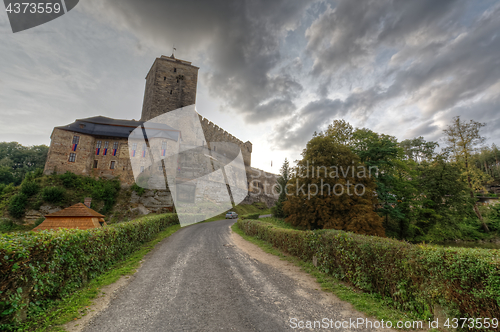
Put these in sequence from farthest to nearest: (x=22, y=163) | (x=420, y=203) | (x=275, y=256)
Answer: (x=22, y=163) < (x=420, y=203) < (x=275, y=256)

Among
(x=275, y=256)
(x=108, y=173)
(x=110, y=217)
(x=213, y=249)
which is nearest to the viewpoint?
(x=275, y=256)

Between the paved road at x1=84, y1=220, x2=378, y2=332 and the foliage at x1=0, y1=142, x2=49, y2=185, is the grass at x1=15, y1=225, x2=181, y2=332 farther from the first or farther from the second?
the foliage at x1=0, y1=142, x2=49, y2=185

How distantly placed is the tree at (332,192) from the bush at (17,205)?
32.5m

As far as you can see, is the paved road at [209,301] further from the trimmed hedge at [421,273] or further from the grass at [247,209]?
the grass at [247,209]

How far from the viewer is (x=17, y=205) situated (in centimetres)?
2591

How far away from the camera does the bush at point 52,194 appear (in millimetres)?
27172

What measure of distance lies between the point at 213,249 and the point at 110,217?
23928 millimetres

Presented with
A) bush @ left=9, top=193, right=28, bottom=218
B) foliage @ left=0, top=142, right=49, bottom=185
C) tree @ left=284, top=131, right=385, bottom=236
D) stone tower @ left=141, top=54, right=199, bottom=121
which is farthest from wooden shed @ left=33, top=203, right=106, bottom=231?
foliage @ left=0, top=142, right=49, bottom=185

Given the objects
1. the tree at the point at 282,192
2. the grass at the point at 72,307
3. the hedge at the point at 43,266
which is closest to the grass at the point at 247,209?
the tree at the point at 282,192

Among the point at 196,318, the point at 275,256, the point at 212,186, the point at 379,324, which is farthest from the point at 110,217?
the point at 379,324

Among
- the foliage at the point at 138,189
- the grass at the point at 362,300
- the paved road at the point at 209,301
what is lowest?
the paved road at the point at 209,301

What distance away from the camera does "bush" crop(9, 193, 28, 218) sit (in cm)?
2569

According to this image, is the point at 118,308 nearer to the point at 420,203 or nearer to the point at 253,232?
the point at 253,232

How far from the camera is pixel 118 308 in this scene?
5113mm
